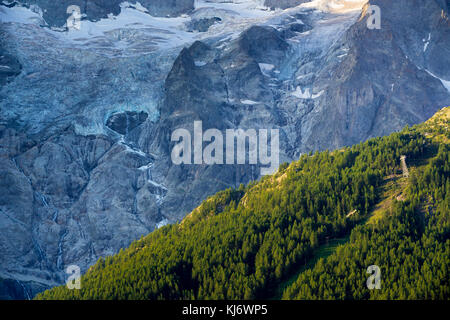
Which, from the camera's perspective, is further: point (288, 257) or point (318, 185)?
point (318, 185)

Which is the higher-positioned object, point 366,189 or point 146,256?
point 366,189
